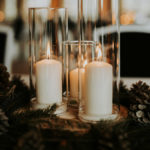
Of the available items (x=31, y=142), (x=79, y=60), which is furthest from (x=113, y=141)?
(x=79, y=60)

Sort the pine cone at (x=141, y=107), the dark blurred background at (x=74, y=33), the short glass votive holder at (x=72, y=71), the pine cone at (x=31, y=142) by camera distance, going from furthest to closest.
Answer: the dark blurred background at (x=74, y=33)
the short glass votive holder at (x=72, y=71)
the pine cone at (x=141, y=107)
the pine cone at (x=31, y=142)

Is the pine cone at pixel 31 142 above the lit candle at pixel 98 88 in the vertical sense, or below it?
below

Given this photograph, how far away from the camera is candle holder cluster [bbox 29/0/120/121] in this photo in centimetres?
51

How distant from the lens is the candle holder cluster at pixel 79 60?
0.51 meters

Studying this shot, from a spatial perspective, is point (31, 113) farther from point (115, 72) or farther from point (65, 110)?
point (115, 72)

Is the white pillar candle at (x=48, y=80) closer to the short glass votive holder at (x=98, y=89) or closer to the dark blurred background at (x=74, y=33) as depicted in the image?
the short glass votive holder at (x=98, y=89)

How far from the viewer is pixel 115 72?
558 millimetres

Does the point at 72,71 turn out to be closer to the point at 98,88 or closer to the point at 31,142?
the point at 98,88

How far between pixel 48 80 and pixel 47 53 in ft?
0.25

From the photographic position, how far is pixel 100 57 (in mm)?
521

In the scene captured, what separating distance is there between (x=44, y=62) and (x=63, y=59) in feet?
0.23

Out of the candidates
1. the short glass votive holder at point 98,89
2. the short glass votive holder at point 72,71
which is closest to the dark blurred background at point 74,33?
the short glass votive holder at point 72,71

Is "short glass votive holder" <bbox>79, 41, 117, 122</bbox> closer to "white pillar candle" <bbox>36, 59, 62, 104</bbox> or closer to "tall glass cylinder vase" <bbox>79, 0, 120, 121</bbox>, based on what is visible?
"tall glass cylinder vase" <bbox>79, 0, 120, 121</bbox>

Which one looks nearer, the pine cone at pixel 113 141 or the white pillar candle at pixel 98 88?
the pine cone at pixel 113 141
